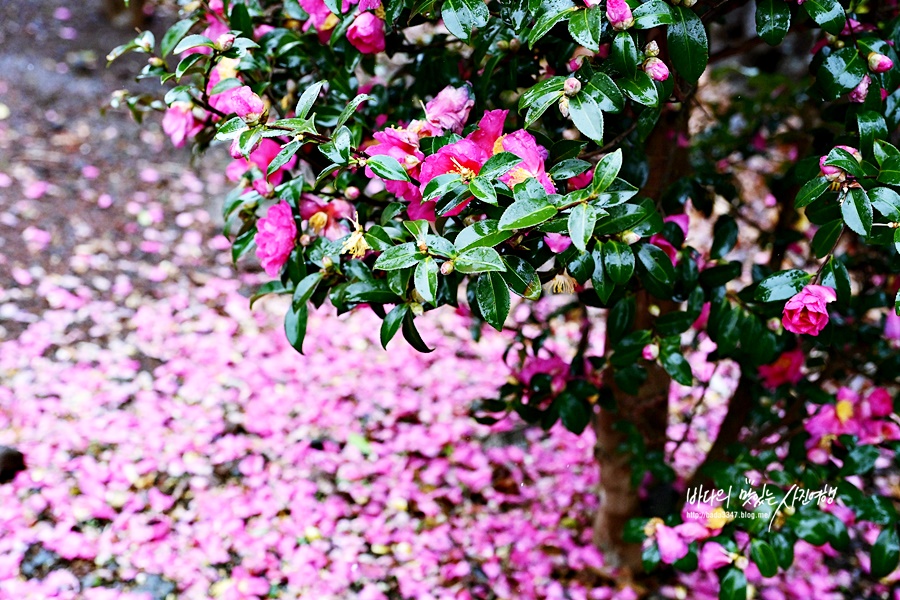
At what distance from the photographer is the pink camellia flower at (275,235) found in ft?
2.99

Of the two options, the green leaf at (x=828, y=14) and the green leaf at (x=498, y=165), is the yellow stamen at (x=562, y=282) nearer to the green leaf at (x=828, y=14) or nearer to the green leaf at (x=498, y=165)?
the green leaf at (x=498, y=165)

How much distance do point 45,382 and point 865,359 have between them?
2.13 meters

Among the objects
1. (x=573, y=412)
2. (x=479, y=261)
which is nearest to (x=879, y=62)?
(x=479, y=261)

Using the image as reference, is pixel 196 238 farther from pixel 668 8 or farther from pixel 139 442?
pixel 668 8

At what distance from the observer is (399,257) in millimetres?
Answer: 710

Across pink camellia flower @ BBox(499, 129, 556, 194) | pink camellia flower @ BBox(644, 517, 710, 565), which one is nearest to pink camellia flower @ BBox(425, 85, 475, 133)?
pink camellia flower @ BBox(499, 129, 556, 194)

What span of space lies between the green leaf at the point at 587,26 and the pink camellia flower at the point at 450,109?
6.9 inches

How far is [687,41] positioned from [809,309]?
1.02 ft

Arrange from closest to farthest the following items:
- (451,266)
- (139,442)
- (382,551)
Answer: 1. (451,266)
2. (382,551)
3. (139,442)

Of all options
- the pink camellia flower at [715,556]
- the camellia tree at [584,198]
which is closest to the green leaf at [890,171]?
the camellia tree at [584,198]

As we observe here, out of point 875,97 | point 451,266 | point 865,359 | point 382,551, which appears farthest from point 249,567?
point 875,97

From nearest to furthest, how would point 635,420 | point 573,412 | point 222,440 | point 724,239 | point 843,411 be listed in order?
point 724,239 < point 573,412 < point 843,411 < point 635,420 < point 222,440

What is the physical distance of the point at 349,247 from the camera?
0.79 metres

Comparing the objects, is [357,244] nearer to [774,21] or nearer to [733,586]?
[774,21]
